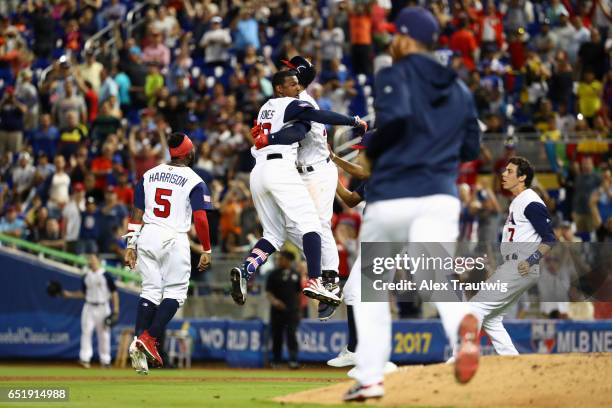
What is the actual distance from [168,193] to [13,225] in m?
12.1

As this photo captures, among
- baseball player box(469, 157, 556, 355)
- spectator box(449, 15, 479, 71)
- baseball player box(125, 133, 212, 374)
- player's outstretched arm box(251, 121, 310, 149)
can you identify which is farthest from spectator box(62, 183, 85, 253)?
baseball player box(469, 157, 556, 355)

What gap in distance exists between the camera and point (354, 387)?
9461 millimetres

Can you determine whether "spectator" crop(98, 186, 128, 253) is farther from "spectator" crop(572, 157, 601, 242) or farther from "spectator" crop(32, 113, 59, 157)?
"spectator" crop(572, 157, 601, 242)

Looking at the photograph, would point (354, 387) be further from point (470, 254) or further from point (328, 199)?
point (470, 254)

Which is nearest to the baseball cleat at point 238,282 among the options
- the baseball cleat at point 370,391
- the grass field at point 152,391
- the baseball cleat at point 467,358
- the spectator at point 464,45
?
the grass field at point 152,391

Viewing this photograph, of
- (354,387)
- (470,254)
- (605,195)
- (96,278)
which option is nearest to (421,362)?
(470,254)

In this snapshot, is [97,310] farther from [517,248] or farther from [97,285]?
[517,248]

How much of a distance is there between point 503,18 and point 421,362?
10.2 metres

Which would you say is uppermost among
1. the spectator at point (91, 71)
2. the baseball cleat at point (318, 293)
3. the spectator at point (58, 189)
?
the spectator at point (91, 71)

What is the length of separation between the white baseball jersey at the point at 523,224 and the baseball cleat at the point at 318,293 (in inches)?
93.0

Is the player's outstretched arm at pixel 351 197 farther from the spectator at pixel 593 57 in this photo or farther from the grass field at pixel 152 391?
the spectator at pixel 593 57

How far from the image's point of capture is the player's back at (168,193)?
44.7ft

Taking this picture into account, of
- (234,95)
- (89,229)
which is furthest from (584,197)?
(89,229)

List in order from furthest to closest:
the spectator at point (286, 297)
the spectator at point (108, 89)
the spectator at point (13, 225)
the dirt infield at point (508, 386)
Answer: the spectator at point (108, 89), the spectator at point (13, 225), the spectator at point (286, 297), the dirt infield at point (508, 386)
